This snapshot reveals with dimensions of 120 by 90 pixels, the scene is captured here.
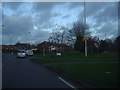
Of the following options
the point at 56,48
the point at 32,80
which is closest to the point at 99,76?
the point at 32,80

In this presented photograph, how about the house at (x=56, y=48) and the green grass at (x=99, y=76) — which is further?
the house at (x=56, y=48)

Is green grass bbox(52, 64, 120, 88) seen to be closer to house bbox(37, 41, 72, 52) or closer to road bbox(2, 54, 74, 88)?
road bbox(2, 54, 74, 88)

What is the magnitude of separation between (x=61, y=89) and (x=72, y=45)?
45.9 metres

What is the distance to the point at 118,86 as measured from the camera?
8273 mm

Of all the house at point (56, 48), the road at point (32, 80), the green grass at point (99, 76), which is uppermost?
the house at point (56, 48)

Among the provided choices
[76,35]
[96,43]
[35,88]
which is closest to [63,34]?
[76,35]

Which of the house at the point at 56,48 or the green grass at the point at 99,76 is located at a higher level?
the house at the point at 56,48

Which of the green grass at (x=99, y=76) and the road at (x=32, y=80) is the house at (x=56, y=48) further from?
the green grass at (x=99, y=76)

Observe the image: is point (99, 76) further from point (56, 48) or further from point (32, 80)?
point (56, 48)

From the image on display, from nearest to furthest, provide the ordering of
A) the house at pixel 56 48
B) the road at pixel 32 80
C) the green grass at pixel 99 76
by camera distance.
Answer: the green grass at pixel 99 76 < the road at pixel 32 80 < the house at pixel 56 48

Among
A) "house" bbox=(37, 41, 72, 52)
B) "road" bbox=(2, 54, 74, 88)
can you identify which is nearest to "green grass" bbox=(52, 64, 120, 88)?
"road" bbox=(2, 54, 74, 88)

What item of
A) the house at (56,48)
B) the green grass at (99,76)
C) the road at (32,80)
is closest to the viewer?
the green grass at (99,76)

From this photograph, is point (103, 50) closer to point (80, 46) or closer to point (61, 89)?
point (80, 46)

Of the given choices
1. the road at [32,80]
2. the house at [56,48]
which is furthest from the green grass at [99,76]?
the house at [56,48]
